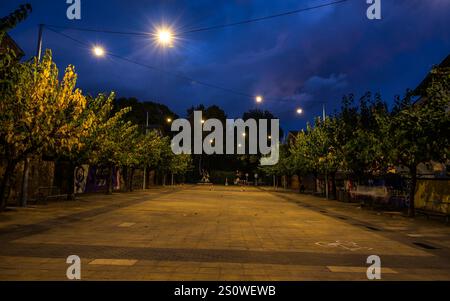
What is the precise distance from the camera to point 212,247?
11.8 metres

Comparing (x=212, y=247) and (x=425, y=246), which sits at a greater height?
(x=212, y=247)

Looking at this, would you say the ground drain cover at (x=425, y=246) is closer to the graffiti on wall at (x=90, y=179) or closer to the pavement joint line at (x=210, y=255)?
the pavement joint line at (x=210, y=255)

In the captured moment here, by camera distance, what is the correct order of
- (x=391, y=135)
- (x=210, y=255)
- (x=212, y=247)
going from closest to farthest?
(x=210, y=255)
(x=212, y=247)
(x=391, y=135)

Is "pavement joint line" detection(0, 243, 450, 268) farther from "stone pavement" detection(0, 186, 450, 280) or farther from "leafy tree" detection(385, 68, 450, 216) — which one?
"leafy tree" detection(385, 68, 450, 216)

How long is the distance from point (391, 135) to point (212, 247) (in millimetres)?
14661

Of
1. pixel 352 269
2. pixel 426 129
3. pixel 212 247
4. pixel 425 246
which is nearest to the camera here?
pixel 352 269

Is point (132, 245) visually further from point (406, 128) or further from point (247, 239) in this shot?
point (406, 128)

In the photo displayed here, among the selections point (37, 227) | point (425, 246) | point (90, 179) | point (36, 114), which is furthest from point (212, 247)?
point (90, 179)

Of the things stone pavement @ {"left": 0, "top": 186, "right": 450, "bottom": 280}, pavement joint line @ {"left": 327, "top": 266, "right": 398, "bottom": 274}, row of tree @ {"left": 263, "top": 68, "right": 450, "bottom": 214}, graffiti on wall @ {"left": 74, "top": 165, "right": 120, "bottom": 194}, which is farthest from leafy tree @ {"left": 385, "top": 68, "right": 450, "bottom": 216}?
graffiti on wall @ {"left": 74, "top": 165, "right": 120, "bottom": 194}

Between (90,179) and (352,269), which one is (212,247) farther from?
(90,179)

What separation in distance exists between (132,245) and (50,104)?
900 centimetres

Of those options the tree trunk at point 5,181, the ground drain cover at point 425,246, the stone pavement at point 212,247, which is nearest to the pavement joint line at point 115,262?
the stone pavement at point 212,247

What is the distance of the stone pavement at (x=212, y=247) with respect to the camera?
8.68 m
